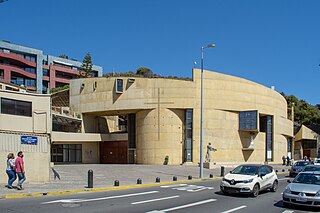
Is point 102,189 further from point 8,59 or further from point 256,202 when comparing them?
point 8,59

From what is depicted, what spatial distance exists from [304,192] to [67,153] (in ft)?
130

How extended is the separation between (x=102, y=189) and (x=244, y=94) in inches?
1284

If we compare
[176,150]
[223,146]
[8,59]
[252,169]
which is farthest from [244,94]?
[8,59]

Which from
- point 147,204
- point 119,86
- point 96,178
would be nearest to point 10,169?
point 147,204

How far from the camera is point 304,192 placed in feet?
41.3

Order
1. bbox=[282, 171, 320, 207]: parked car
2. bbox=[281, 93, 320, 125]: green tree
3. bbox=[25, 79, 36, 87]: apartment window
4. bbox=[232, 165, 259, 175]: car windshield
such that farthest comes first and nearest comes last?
bbox=[281, 93, 320, 125]: green tree
bbox=[25, 79, 36, 87]: apartment window
bbox=[232, 165, 259, 175]: car windshield
bbox=[282, 171, 320, 207]: parked car

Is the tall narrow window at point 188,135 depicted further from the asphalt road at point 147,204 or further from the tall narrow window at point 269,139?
the asphalt road at point 147,204

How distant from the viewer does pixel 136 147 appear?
4431 centimetres

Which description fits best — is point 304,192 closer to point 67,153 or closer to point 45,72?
point 67,153

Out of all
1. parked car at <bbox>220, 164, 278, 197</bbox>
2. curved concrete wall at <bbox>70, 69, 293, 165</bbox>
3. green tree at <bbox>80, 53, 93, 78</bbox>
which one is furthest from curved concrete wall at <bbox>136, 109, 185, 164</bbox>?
green tree at <bbox>80, 53, 93, 78</bbox>

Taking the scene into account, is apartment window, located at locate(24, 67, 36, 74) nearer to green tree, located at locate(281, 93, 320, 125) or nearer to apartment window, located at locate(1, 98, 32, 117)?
green tree, located at locate(281, 93, 320, 125)

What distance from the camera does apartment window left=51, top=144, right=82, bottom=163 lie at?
47.5 metres

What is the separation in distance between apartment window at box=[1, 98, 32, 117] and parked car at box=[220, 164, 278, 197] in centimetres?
1152

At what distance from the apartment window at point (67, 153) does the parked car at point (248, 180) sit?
1345 inches
